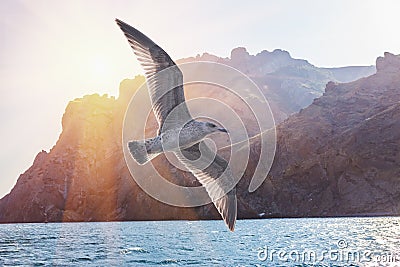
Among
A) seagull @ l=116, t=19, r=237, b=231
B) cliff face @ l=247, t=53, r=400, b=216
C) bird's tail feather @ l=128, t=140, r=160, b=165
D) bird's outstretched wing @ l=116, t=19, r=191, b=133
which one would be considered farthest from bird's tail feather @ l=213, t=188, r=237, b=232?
cliff face @ l=247, t=53, r=400, b=216

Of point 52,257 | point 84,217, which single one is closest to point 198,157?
point 52,257

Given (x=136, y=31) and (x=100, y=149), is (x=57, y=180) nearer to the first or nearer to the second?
(x=100, y=149)

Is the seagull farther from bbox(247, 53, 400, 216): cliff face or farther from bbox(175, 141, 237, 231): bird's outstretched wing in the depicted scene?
bbox(247, 53, 400, 216): cliff face

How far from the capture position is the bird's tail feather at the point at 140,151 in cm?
1154

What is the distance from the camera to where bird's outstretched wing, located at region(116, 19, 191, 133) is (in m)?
10.7

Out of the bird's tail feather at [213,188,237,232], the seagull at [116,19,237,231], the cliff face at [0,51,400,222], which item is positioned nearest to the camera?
the seagull at [116,19,237,231]

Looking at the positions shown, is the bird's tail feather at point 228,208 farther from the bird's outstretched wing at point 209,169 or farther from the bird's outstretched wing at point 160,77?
the bird's outstretched wing at point 160,77

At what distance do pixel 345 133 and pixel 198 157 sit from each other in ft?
346

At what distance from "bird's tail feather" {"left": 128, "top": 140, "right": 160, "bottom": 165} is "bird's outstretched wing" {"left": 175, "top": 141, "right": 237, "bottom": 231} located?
1.57m

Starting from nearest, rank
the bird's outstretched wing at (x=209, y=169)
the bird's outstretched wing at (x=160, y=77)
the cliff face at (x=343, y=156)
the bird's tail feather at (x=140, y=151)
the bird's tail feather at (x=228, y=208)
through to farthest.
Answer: the bird's outstretched wing at (x=160, y=77), the bird's tail feather at (x=140, y=151), the bird's tail feather at (x=228, y=208), the bird's outstretched wing at (x=209, y=169), the cliff face at (x=343, y=156)

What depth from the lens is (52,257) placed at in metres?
36.6

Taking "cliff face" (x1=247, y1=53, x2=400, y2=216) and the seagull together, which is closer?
the seagull

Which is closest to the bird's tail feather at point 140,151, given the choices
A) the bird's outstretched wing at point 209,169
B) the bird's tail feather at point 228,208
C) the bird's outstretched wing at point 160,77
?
the bird's outstretched wing at point 160,77

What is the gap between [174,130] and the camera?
38.6ft
